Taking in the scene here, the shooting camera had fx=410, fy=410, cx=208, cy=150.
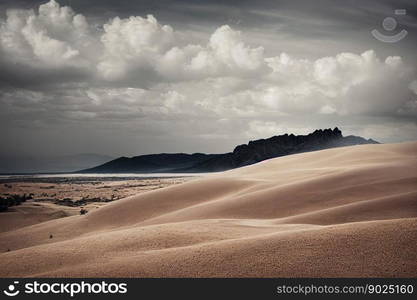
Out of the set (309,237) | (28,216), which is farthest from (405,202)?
(28,216)

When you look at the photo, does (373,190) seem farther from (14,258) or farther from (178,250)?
(14,258)

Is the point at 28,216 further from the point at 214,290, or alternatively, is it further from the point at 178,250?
the point at 214,290

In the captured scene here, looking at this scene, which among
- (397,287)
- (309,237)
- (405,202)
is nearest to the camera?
(397,287)

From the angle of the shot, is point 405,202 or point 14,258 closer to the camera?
point 14,258

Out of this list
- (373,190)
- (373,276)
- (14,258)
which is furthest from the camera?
(373,190)

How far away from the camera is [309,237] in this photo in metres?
11.5

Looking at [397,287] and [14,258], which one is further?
[14,258]

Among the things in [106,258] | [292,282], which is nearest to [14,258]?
[106,258]

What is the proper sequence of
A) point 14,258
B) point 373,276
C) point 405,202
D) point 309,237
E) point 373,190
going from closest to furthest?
point 373,276 < point 309,237 < point 14,258 < point 405,202 < point 373,190

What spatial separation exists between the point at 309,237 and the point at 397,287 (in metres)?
3.20

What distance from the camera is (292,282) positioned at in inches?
343

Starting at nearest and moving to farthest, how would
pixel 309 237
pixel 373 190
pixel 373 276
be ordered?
pixel 373 276
pixel 309 237
pixel 373 190

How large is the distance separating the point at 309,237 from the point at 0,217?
33.2 meters

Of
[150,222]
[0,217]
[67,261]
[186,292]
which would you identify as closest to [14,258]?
[67,261]
